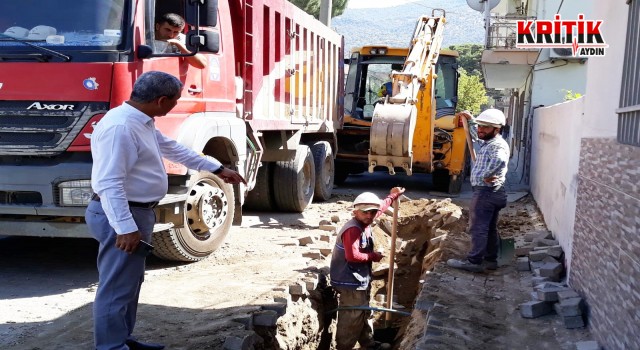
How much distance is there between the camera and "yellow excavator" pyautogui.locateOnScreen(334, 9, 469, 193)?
9570mm

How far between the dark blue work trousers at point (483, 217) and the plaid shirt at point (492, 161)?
117 millimetres

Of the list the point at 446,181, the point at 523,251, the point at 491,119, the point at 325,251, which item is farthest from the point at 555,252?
the point at 446,181

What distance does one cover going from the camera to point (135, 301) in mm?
3867

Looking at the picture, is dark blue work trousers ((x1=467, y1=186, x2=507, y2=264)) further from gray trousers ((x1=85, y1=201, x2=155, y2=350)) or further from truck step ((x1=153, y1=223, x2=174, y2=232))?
gray trousers ((x1=85, y1=201, x2=155, y2=350))

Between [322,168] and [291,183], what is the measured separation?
1519mm

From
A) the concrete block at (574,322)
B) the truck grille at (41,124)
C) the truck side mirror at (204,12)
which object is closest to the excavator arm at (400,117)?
the truck side mirror at (204,12)

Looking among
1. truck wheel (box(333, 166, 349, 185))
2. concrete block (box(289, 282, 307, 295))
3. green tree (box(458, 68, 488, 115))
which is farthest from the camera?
green tree (box(458, 68, 488, 115))

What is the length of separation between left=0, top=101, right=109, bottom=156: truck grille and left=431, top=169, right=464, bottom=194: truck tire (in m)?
8.94

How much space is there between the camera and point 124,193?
3498 millimetres

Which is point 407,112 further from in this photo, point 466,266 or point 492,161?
point 466,266

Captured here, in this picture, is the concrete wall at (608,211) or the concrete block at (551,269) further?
the concrete block at (551,269)

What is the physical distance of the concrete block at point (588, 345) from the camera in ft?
14.3

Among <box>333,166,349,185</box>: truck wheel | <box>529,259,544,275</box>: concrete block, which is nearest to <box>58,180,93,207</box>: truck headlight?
<box>529,259,544,275</box>: concrete block

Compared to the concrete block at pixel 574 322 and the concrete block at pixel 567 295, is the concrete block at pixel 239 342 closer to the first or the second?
the concrete block at pixel 574 322
